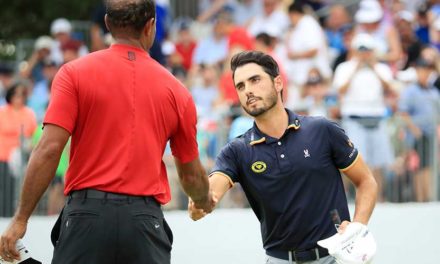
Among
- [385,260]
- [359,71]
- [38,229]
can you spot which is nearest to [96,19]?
[359,71]

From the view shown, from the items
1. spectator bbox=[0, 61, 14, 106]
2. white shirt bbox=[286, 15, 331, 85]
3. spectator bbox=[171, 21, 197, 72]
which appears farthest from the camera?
spectator bbox=[0, 61, 14, 106]

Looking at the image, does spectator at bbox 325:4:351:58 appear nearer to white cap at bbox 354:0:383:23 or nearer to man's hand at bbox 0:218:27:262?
white cap at bbox 354:0:383:23

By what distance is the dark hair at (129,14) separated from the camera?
18.6 ft

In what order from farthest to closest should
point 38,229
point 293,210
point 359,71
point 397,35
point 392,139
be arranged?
1. point 397,35
2. point 359,71
3. point 392,139
4. point 38,229
5. point 293,210

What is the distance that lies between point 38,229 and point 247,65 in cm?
390

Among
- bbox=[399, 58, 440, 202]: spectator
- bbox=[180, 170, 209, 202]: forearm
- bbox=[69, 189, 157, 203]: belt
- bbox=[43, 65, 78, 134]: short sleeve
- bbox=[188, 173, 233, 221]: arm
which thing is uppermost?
bbox=[43, 65, 78, 134]: short sleeve

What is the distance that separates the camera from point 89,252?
17.9 feet

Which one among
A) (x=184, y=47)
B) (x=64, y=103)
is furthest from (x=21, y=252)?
(x=184, y=47)

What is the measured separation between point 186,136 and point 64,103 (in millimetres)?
762

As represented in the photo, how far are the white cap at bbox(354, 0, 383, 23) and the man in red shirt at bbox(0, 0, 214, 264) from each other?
8663 mm

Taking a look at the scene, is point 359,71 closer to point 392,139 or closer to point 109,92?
point 392,139

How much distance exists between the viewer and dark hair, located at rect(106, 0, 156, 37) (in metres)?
5.66

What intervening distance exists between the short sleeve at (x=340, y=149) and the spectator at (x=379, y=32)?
7121 mm

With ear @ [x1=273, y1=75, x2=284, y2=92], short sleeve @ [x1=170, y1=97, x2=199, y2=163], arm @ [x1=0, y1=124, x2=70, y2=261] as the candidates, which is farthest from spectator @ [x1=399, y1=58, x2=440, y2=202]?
Result: arm @ [x1=0, y1=124, x2=70, y2=261]
